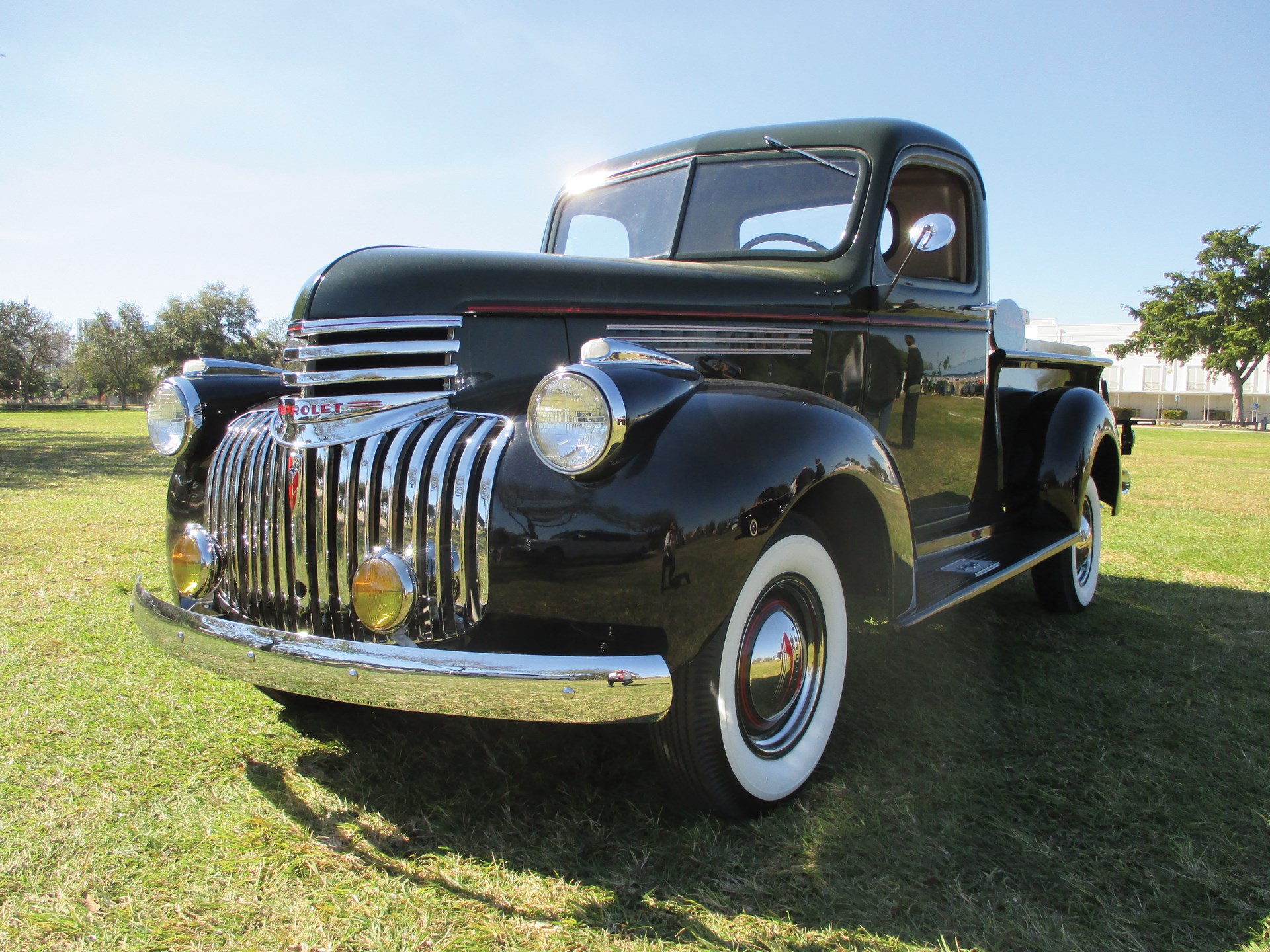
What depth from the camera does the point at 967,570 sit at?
3152 mm

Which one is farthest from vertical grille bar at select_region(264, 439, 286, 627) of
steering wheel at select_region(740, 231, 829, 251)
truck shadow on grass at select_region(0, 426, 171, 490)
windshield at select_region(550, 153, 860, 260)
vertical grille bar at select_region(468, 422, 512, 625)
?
truck shadow on grass at select_region(0, 426, 171, 490)

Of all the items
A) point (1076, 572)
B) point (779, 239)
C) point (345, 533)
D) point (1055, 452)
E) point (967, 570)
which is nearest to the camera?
point (345, 533)

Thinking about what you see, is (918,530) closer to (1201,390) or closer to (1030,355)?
(1030,355)

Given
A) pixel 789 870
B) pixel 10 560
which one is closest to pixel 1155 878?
pixel 789 870

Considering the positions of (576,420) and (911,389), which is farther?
(911,389)

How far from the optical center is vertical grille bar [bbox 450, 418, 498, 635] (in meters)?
1.91

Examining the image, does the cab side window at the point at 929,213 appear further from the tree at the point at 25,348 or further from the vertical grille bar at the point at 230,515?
the tree at the point at 25,348

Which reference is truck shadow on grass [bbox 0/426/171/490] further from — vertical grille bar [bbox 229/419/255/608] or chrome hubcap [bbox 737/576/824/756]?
chrome hubcap [bbox 737/576/824/756]

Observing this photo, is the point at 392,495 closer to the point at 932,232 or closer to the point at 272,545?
the point at 272,545

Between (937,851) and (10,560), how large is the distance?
527 cm

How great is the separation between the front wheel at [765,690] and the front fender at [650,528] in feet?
0.42

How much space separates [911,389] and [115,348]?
64237mm

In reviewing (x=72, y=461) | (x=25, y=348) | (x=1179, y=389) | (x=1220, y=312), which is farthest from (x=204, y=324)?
(x=1179, y=389)

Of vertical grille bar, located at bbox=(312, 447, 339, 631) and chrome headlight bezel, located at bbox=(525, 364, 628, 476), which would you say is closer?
chrome headlight bezel, located at bbox=(525, 364, 628, 476)
